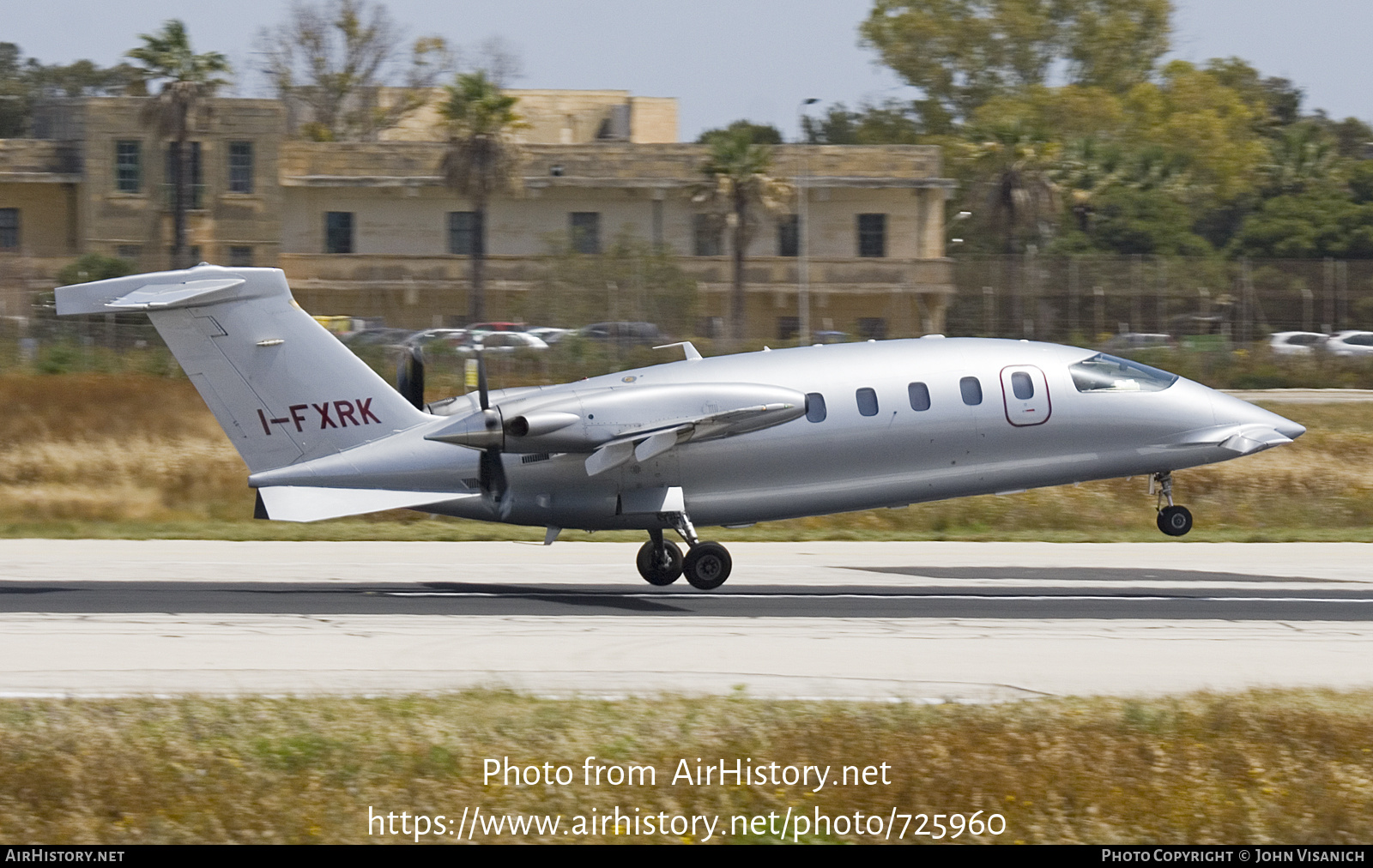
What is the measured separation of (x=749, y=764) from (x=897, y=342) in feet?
40.0

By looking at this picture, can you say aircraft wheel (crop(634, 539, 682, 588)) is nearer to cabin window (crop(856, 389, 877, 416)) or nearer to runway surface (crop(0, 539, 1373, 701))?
runway surface (crop(0, 539, 1373, 701))

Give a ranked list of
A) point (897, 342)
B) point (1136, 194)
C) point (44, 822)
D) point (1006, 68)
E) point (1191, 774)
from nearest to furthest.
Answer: point (44, 822)
point (1191, 774)
point (897, 342)
point (1136, 194)
point (1006, 68)

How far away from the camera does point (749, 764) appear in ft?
33.1

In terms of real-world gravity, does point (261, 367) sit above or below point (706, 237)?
below

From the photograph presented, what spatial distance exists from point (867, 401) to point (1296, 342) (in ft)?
97.3

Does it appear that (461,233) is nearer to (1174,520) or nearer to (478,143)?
(478,143)

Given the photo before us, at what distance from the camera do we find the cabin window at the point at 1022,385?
21.3 meters

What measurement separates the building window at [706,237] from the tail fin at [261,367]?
49.0 meters

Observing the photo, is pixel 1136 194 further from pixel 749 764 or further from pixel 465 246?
pixel 749 764

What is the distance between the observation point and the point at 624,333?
146ft

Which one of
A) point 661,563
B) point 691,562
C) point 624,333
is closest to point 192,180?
point 624,333

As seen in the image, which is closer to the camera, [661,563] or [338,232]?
[661,563]

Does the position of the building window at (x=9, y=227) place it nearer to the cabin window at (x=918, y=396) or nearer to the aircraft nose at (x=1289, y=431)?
the cabin window at (x=918, y=396)

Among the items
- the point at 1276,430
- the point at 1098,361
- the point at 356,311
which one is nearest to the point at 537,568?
the point at 1098,361
